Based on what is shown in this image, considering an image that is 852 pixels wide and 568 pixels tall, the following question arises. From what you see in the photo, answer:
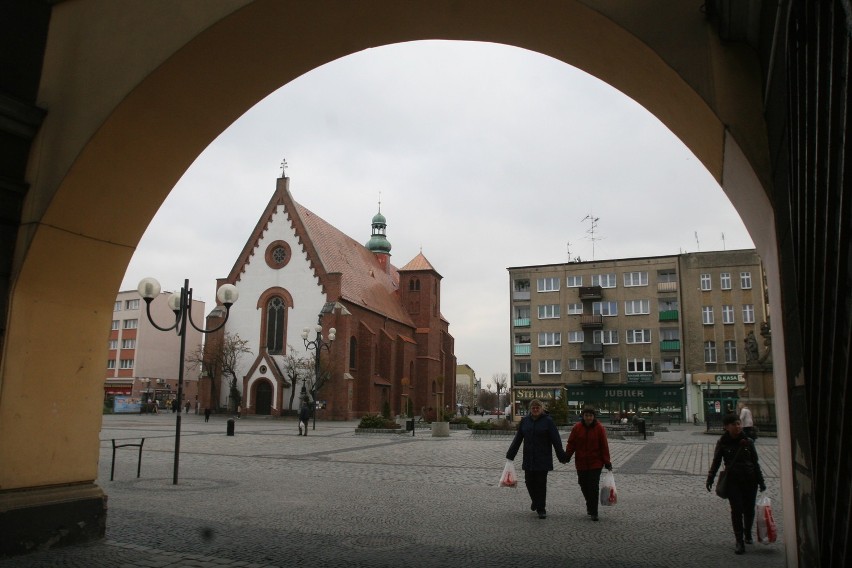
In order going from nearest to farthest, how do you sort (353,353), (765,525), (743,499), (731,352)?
(765,525)
(743,499)
(353,353)
(731,352)

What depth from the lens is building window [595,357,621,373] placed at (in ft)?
185

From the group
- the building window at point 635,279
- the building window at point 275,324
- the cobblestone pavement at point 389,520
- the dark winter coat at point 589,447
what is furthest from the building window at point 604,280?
the dark winter coat at point 589,447

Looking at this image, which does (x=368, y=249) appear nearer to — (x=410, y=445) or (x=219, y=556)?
(x=410, y=445)

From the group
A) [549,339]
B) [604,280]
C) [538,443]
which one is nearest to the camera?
[538,443]

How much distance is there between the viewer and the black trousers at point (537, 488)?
8.74 metres

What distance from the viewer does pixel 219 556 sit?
237 inches

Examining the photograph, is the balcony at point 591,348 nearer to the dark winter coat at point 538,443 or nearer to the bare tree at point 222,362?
the bare tree at point 222,362

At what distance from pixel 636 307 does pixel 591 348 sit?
5.26 metres

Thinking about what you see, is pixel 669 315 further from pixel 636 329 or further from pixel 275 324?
pixel 275 324

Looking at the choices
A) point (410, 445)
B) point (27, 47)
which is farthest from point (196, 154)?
point (410, 445)

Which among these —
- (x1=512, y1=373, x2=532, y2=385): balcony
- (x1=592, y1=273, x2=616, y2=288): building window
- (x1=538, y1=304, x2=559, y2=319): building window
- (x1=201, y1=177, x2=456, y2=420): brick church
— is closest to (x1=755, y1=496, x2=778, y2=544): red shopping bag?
(x1=201, y1=177, x2=456, y2=420): brick church

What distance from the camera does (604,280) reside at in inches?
2287

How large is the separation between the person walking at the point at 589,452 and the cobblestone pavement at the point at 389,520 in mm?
455

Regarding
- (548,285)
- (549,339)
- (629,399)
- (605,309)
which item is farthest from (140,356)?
(629,399)
